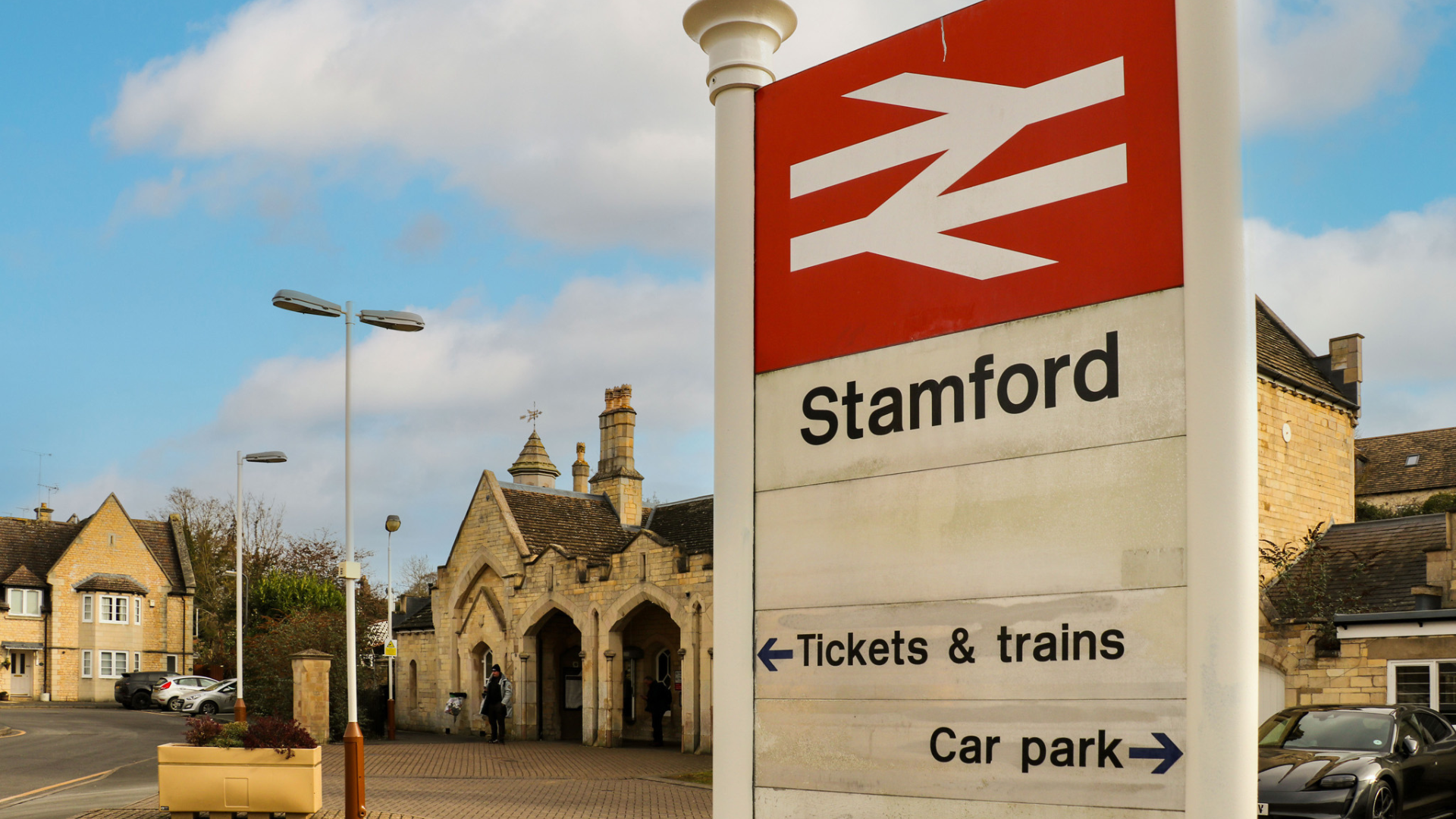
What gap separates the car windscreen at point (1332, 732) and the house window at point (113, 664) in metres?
58.6

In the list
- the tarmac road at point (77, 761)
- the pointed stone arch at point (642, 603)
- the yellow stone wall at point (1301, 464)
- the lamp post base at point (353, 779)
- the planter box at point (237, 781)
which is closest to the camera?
the lamp post base at point (353, 779)

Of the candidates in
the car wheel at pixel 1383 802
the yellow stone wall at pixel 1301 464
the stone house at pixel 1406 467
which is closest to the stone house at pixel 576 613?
the yellow stone wall at pixel 1301 464

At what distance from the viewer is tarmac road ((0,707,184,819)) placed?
17672 mm

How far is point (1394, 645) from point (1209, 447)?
61.4ft

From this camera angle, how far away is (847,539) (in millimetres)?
4078

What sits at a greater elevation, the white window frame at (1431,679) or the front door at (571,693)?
the white window frame at (1431,679)

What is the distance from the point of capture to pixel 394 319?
1831 centimetres

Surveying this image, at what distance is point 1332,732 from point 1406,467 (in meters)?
45.9

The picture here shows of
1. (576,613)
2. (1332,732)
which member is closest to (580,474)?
(576,613)

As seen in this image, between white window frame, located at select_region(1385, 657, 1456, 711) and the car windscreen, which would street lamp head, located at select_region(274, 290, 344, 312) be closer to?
the car windscreen

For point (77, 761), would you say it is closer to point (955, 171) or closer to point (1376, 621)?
point (1376, 621)

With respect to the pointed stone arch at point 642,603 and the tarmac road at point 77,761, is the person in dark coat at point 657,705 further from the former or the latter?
the tarmac road at point 77,761

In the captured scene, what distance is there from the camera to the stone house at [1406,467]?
163 feet

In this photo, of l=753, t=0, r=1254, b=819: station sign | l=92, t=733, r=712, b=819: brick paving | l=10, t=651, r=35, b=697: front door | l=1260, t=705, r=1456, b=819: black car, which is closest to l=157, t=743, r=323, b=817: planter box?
l=92, t=733, r=712, b=819: brick paving
